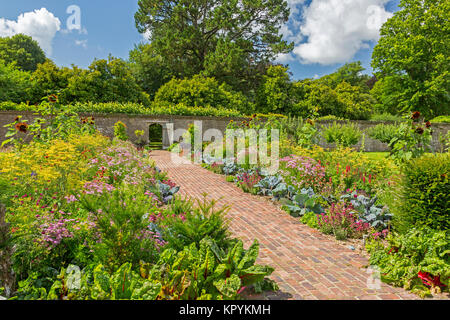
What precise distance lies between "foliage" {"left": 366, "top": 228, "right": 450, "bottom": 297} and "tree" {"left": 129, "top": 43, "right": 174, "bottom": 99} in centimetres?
2582

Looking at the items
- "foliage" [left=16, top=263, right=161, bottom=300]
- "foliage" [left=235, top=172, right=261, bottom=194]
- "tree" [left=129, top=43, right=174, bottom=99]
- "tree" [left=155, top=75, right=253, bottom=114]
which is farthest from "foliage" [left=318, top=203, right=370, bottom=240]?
"tree" [left=129, top=43, right=174, bottom=99]

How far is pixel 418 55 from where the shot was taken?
2106 centimetres

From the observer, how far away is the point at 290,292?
2.64 metres

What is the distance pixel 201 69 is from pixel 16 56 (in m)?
22.6

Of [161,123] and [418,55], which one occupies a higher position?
[418,55]

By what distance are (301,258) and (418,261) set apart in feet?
4.06

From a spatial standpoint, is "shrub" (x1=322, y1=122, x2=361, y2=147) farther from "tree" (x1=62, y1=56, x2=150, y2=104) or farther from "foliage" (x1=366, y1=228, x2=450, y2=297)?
"tree" (x1=62, y1=56, x2=150, y2=104)

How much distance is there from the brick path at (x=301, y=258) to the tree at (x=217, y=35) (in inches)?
790

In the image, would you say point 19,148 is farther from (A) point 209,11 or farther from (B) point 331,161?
(A) point 209,11

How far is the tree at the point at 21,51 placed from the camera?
3030 centimetres

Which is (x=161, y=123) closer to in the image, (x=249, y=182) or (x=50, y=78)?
(x=50, y=78)

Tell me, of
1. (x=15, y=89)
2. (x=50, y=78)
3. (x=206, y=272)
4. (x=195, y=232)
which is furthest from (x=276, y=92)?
(x=206, y=272)
